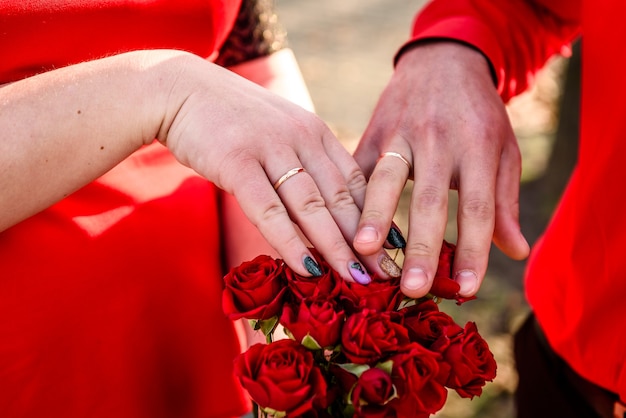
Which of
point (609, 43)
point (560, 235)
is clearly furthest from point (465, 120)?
point (560, 235)

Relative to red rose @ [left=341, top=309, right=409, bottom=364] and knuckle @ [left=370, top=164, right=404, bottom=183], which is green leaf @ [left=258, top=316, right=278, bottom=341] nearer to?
red rose @ [left=341, top=309, right=409, bottom=364]

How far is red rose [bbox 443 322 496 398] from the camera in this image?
1.09 meters

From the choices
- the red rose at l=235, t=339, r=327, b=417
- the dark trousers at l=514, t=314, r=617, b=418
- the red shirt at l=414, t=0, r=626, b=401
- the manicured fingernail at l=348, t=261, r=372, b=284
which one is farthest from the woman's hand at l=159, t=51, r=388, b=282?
the dark trousers at l=514, t=314, r=617, b=418

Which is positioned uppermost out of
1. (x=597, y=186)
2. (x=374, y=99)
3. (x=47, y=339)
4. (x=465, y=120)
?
(x=465, y=120)

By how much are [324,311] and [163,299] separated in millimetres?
551

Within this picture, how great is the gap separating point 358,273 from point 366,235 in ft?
0.26

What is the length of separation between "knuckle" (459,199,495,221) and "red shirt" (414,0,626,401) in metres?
0.39

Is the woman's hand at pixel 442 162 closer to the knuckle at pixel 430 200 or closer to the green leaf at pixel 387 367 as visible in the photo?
the knuckle at pixel 430 200

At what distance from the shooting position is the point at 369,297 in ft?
3.78

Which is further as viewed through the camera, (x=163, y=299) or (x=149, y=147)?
(x=149, y=147)

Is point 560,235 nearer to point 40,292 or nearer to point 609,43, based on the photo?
point 609,43

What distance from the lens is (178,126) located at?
1334mm

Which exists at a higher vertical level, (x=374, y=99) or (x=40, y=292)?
(x=40, y=292)

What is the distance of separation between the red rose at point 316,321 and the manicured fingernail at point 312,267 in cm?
11
